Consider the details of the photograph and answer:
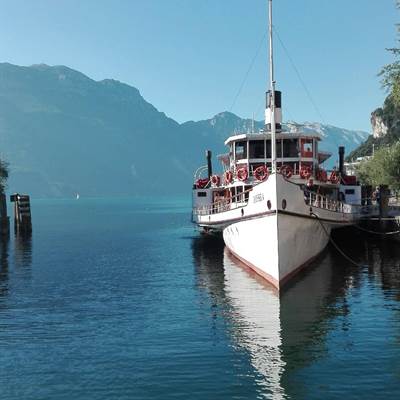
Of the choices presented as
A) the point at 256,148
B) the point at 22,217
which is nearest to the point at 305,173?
the point at 256,148

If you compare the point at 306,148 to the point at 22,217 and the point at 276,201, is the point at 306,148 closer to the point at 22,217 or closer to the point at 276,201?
the point at 276,201

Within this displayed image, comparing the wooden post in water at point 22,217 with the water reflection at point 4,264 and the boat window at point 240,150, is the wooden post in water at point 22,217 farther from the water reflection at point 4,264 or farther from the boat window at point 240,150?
the boat window at point 240,150

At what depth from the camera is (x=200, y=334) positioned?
16.7 meters

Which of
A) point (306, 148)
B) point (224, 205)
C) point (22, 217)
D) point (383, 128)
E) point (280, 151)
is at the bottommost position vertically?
point (22, 217)

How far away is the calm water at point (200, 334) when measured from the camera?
12.5 metres

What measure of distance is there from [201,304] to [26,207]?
4432 cm

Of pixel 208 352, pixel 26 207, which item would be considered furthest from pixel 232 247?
pixel 26 207

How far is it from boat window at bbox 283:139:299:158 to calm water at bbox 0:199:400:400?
8940 millimetres

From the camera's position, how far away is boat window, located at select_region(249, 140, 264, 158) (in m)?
37.3

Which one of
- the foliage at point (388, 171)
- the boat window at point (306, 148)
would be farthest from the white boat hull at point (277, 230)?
the foliage at point (388, 171)

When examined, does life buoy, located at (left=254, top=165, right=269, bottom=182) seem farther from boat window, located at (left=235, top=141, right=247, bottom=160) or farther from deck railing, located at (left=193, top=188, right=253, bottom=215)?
boat window, located at (left=235, top=141, right=247, bottom=160)

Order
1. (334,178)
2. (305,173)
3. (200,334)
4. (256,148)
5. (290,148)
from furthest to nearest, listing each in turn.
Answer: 1. (334,178)
2. (256,148)
3. (290,148)
4. (305,173)
5. (200,334)

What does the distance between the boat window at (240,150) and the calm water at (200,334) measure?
9621 millimetres

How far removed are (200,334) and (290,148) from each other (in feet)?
75.7
